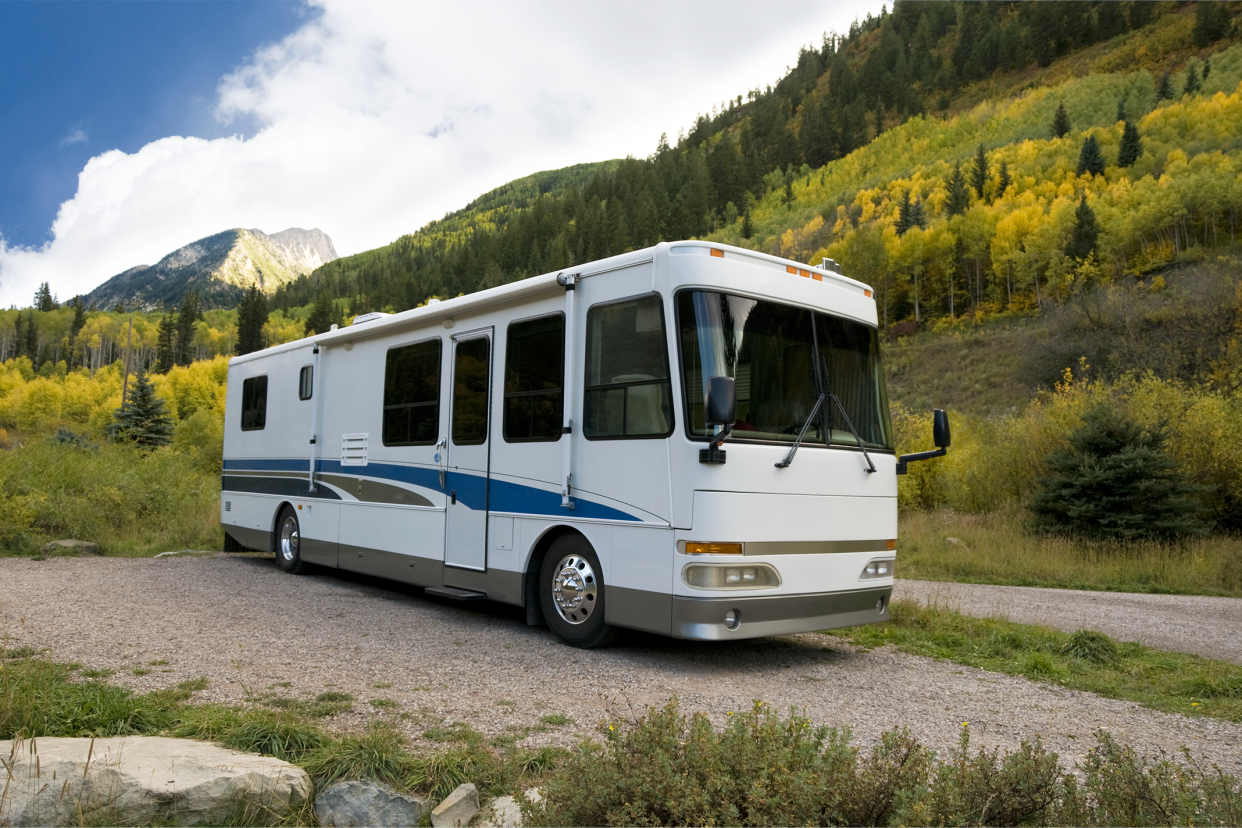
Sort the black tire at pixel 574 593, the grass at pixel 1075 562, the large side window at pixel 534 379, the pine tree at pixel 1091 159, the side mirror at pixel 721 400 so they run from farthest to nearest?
the pine tree at pixel 1091 159, the grass at pixel 1075 562, the large side window at pixel 534 379, the black tire at pixel 574 593, the side mirror at pixel 721 400

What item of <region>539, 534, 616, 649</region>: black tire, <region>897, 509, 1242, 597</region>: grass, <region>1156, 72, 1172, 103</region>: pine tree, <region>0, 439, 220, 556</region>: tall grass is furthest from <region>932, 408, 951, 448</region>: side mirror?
<region>1156, 72, 1172, 103</region>: pine tree

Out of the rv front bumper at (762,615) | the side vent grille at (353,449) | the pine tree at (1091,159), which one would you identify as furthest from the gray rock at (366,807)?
the pine tree at (1091,159)

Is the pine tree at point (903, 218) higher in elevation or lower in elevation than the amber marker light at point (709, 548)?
higher

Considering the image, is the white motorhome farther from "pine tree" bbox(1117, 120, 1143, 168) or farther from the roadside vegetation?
"pine tree" bbox(1117, 120, 1143, 168)

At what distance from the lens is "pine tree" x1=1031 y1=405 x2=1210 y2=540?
16.1m

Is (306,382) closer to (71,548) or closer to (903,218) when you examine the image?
(71,548)

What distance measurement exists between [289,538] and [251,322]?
360 feet

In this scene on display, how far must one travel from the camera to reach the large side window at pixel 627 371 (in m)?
6.27

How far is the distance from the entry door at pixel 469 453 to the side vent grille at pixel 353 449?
1924 mm

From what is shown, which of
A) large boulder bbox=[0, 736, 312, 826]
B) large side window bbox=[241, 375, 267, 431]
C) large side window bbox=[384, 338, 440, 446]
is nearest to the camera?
large boulder bbox=[0, 736, 312, 826]

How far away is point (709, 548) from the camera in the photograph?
232 inches

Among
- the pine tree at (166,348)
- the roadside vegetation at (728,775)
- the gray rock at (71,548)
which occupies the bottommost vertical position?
the gray rock at (71,548)

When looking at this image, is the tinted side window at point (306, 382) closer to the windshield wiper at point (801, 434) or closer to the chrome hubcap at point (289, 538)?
the chrome hubcap at point (289, 538)

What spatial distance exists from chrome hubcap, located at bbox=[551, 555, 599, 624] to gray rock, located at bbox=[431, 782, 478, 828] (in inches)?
129
